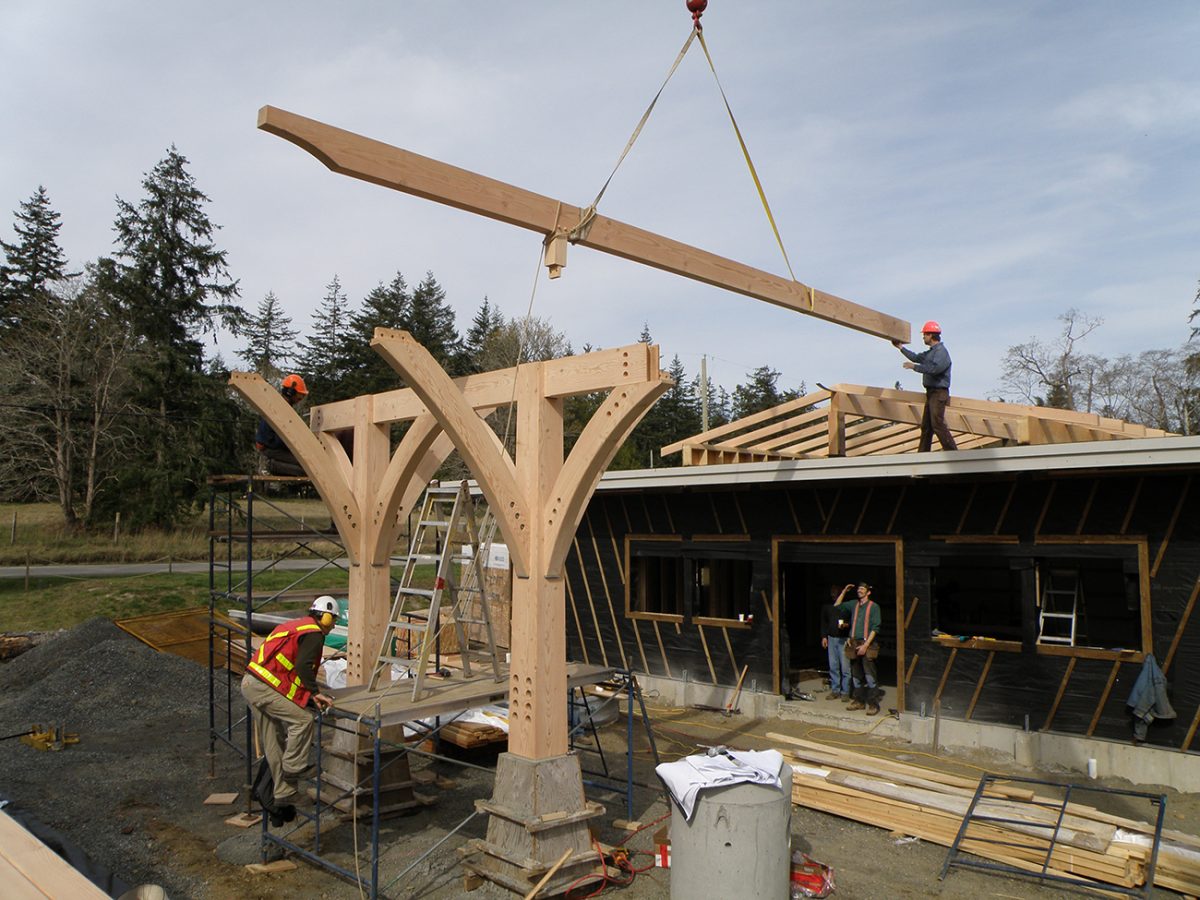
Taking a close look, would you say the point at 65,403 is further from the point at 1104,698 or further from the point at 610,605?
the point at 1104,698

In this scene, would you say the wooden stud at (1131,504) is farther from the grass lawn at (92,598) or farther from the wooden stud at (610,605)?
the grass lawn at (92,598)

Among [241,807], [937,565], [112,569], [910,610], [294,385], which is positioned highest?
[294,385]

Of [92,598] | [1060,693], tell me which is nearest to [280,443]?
[1060,693]

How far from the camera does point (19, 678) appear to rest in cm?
1344

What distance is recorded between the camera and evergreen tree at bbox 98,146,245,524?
30.6 m

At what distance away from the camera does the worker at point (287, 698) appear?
638 cm

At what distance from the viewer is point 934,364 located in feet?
30.1

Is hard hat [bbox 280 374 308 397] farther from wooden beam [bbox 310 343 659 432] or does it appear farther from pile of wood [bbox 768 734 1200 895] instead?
pile of wood [bbox 768 734 1200 895]

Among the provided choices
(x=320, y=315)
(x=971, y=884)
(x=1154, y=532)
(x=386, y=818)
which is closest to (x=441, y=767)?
(x=386, y=818)

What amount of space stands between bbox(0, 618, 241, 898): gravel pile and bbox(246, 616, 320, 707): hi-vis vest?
152 centimetres

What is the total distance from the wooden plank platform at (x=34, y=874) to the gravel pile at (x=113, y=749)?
2755 millimetres

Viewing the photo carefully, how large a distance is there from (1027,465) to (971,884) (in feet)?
14.0

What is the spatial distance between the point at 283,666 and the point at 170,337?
105 ft

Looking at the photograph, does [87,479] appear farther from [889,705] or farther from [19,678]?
[889,705]
